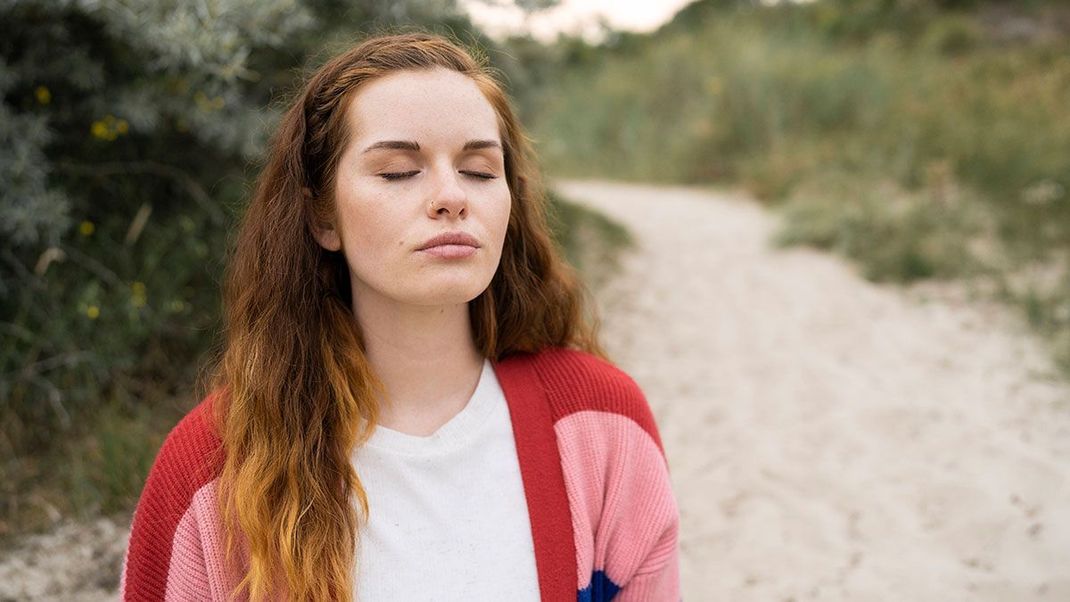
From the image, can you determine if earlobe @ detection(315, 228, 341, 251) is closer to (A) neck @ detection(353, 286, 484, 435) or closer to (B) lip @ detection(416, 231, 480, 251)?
(A) neck @ detection(353, 286, 484, 435)

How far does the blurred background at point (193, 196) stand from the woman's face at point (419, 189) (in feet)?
2.52

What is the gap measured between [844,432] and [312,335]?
2.61 meters

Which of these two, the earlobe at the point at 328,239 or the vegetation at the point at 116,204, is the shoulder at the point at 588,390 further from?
the vegetation at the point at 116,204

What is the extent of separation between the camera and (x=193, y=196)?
12.7ft

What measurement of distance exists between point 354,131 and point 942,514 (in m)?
2.41

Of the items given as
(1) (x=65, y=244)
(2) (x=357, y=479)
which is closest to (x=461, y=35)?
(1) (x=65, y=244)

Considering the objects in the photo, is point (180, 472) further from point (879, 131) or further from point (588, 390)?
point (879, 131)

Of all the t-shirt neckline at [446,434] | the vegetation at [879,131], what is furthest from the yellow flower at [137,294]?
the vegetation at [879,131]

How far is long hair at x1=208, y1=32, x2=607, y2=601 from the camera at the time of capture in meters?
1.38

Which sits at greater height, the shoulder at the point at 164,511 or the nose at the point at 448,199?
the nose at the point at 448,199

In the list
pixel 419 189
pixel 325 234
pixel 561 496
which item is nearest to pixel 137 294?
pixel 325 234

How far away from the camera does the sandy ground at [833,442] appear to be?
8.55 feet

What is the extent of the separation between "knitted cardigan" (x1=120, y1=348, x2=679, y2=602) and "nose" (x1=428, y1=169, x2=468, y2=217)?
1.17ft

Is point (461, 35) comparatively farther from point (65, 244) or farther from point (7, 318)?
point (7, 318)
